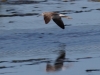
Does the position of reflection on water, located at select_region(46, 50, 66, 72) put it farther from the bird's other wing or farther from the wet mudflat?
the bird's other wing

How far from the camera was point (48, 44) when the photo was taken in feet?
42.6

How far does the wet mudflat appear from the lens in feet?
33.7

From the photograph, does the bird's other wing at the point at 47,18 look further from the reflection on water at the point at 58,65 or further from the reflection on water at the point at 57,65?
the reflection on water at the point at 57,65

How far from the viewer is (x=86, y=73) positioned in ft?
31.8

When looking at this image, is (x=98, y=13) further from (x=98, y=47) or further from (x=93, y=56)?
(x=93, y=56)

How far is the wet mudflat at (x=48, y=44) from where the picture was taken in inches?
404

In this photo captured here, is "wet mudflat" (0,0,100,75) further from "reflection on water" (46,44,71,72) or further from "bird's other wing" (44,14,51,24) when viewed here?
"bird's other wing" (44,14,51,24)

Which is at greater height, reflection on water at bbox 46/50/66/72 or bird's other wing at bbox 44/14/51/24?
bird's other wing at bbox 44/14/51/24

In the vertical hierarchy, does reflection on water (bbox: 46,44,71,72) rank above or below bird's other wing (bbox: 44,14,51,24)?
below

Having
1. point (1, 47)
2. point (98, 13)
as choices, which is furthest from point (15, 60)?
point (98, 13)

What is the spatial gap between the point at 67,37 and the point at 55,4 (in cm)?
1008

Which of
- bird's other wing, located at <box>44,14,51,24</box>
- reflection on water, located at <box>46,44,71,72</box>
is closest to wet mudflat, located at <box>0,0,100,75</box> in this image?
reflection on water, located at <box>46,44,71,72</box>

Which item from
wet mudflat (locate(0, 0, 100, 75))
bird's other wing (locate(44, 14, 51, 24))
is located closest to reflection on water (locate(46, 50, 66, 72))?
wet mudflat (locate(0, 0, 100, 75))

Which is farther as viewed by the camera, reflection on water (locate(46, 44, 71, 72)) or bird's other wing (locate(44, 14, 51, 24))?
bird's other wing (locate(44, 14, 51, 24))
